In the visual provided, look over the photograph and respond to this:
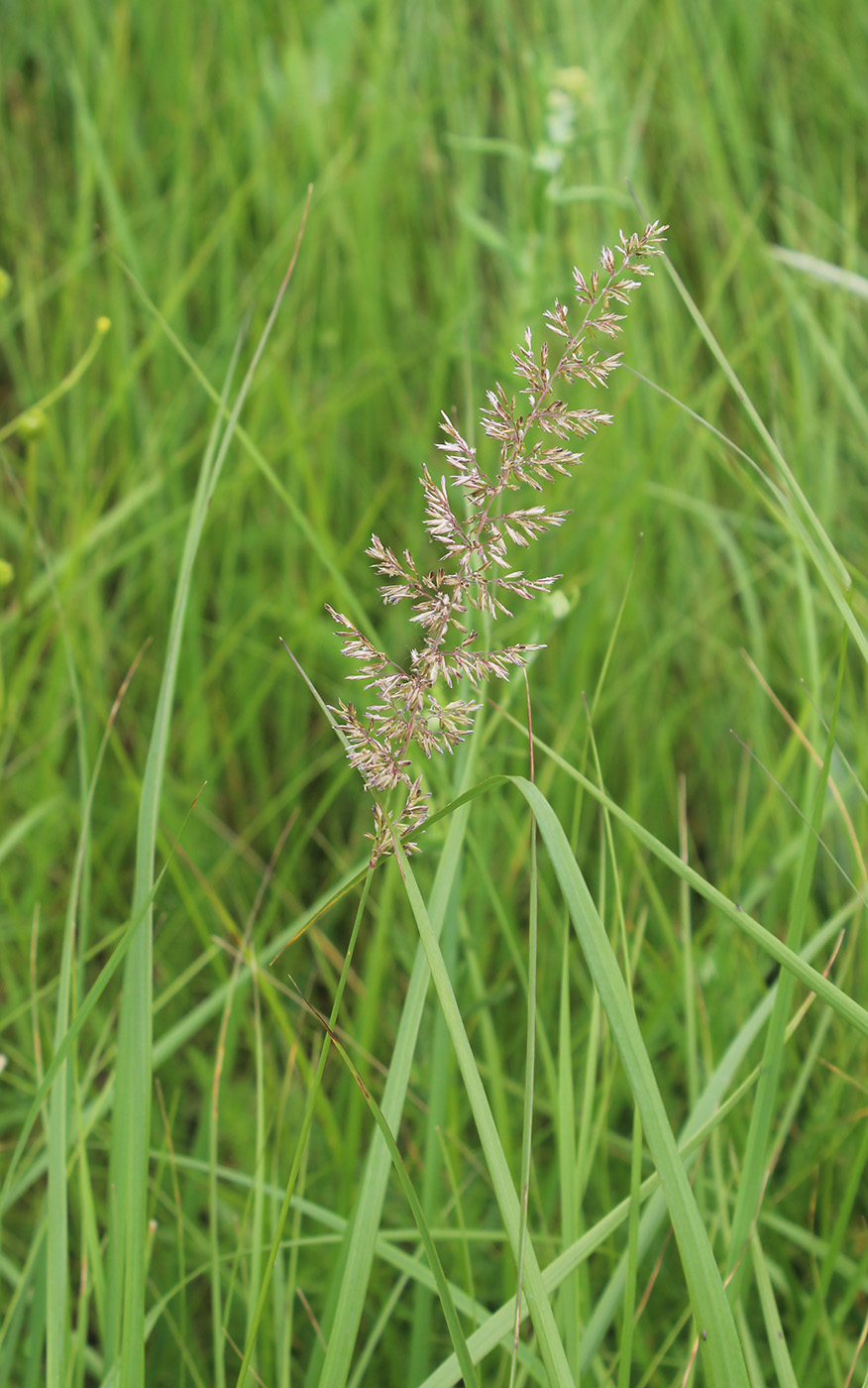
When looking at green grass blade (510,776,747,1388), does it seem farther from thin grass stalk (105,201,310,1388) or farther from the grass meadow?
thin grass stalk (105,201,310,1388)

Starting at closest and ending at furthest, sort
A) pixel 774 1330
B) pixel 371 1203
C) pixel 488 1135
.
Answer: pixel 488 1135
pixel 371 1203
pixel 774 1330

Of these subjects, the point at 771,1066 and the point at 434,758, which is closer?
the point at 771,1066

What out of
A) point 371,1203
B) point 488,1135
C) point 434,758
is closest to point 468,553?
point 488,1135

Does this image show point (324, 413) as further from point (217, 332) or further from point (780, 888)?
point (780, 888)

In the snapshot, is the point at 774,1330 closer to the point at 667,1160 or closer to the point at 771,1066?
the point at 771,1066

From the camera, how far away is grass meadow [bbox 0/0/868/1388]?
0.81m

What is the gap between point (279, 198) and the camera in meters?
2.15

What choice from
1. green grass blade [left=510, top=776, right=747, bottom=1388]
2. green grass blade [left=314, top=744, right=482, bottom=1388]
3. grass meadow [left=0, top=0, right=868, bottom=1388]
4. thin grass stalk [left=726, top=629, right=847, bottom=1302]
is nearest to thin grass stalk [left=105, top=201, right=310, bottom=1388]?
grass meadow [left=0, top=0, right=868, bottom=1388]

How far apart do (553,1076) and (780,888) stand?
2.22 ft

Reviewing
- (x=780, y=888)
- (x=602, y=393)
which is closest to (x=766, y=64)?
(x=602, y=393)

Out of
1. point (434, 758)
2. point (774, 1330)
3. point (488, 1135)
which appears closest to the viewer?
point (488, 1135)

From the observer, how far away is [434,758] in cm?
116

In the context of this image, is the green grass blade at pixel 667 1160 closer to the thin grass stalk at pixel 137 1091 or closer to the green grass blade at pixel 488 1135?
the green grass blade at pixel 488 1135

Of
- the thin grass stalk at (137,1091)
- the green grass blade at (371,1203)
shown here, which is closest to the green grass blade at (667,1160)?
the green grass blade at (371,1203)
